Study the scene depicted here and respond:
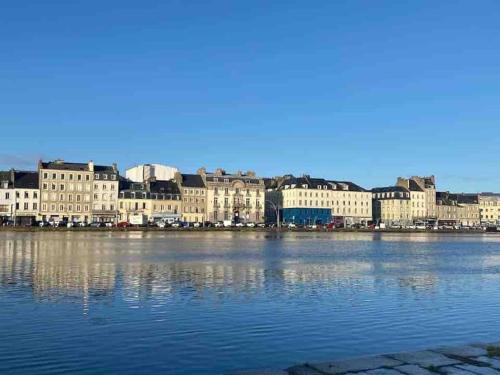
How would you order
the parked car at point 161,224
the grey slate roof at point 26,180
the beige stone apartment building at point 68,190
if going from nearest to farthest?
the grey slate roof at point 26,180 → the beige stone apartment building at point 68,190 → the parked car at point 161,224

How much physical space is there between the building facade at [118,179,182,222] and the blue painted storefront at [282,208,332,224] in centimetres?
3494

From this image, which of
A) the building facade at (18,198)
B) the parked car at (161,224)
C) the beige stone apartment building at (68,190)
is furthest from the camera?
the parked car at (161,224)

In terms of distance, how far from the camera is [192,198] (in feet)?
492

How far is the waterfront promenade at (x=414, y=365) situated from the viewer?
11.1m

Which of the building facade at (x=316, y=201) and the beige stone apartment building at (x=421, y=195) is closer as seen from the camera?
the building facade at (x=316, y=201)

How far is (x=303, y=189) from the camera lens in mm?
168125

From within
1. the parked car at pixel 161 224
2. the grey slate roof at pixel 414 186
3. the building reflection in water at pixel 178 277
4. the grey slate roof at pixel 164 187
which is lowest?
the building reflection in water at pixel 178 277

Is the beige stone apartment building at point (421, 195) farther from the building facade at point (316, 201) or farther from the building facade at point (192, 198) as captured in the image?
the building facade at point (192, 198)

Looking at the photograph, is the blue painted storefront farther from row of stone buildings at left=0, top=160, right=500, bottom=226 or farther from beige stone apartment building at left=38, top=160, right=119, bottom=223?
beige stone apartment building at left=38, top=160, right=119, bottom=223

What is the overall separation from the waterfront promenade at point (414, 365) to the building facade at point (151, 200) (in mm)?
130980

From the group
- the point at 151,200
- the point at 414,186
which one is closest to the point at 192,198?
the point at 151,200

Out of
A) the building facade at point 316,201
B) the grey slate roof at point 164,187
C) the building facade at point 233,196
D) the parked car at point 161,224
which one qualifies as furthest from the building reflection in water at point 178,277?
the building facade at point 316,201

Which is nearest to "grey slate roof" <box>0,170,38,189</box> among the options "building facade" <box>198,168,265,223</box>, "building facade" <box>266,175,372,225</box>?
"building facade" <box>198,168,265,223</box>

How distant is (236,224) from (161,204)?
20284 millimetres
